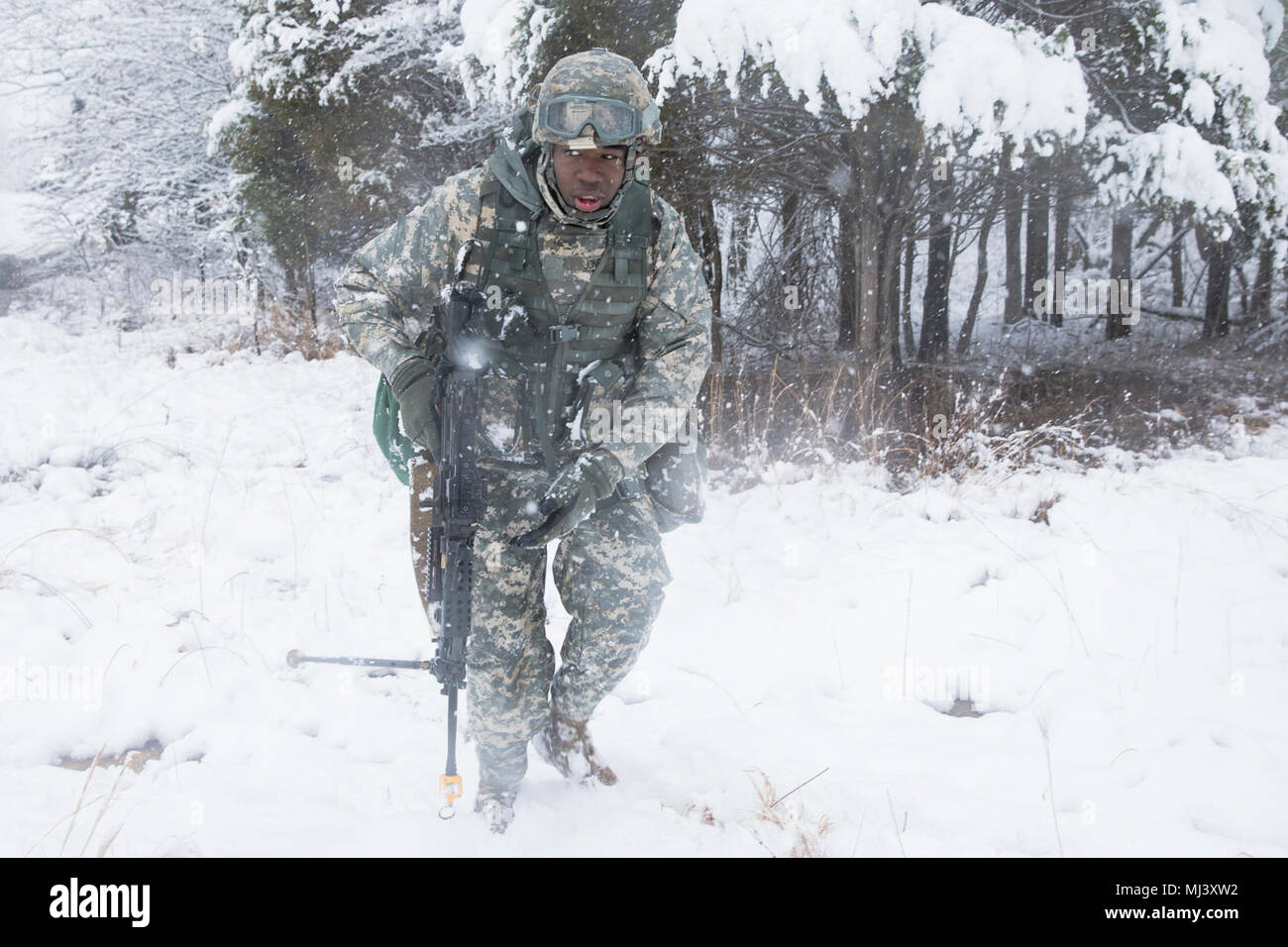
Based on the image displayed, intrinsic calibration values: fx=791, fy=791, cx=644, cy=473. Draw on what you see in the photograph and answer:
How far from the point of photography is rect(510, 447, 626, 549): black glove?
6.89 feet

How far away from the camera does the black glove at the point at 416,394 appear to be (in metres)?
2.17

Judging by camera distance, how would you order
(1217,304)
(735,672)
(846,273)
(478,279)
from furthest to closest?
(1217,304), (846,273), (735,672), (478,279)

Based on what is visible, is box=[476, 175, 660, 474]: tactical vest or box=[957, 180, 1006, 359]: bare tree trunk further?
box=[957, 180, 1006, 359]: bare tree trunk

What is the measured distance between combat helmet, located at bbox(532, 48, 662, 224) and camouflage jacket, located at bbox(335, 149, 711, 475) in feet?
0.33

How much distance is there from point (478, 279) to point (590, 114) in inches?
21.5

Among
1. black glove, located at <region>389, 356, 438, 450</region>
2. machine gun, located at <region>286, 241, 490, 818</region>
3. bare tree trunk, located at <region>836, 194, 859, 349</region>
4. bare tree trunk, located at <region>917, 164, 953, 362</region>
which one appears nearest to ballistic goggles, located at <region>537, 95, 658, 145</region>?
machine gun, located at <region>286, 241, 490, 818</region>

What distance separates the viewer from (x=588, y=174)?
84.7 inches

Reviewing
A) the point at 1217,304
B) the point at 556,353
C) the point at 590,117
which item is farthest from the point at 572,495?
the point at 1217,304

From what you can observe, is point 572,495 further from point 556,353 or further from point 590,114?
point 590,114

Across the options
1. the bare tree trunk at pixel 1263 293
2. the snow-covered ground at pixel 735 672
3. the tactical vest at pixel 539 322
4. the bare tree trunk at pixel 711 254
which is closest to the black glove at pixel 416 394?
the tactical vest at pixel 539 322

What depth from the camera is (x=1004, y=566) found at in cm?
385

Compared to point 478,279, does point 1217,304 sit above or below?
above

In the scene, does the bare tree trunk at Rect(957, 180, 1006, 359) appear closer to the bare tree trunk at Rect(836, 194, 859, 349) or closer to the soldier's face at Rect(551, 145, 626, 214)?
the bare tree trunk at Rect(836, 194, 859, 349)
